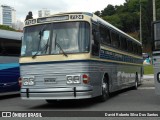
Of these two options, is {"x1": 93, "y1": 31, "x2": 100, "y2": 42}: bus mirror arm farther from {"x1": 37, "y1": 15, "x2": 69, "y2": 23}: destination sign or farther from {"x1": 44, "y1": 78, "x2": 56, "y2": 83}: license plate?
{"x1": 44, "y1": 78, "x2": 56, "y2": 83}: license plate

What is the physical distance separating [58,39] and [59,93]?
1806 millimetres

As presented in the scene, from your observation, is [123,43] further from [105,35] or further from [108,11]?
[108,11]

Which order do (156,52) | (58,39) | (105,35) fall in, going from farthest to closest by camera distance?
(105,35)
(156,52)
(58,39)

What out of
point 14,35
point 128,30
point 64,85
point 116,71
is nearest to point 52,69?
point 64,85

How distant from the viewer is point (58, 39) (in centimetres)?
1356

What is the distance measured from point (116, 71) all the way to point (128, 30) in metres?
128

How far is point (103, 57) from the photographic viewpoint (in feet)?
50.0

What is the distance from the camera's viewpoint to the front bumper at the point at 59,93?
13.0 meters

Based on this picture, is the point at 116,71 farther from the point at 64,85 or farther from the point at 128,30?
the point at 128,30

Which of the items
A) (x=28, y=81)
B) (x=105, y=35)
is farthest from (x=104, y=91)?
(x=28, y=81)

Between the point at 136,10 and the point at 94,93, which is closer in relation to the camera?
the point at 94,93

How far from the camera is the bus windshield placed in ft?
43.8

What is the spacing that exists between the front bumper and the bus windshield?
1206 millimetres

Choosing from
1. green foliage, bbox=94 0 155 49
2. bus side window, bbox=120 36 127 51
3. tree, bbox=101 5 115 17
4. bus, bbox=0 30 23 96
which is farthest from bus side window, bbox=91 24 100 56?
tree, bbox=101 5 115 17
